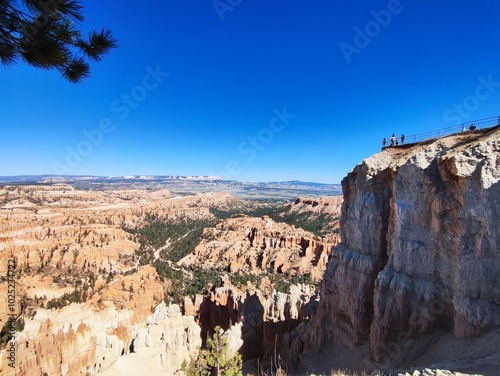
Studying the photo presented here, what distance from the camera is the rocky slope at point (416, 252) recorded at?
10.6 m

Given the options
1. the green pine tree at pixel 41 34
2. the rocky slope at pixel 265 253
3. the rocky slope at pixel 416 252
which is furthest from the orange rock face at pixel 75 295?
the green pine tree at pixel 41 34

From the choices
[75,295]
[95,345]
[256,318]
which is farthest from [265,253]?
[95,345]

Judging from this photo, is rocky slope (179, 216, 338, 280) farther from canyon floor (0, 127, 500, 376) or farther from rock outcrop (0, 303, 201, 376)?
rock outcrop (0, 303, 201, 376)

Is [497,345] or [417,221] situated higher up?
[417,221]

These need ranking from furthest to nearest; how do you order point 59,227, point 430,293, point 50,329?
1. point 59,227
2. point 50,329
3. point 430,293

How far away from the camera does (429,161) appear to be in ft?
42.8

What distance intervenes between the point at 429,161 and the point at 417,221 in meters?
2.70

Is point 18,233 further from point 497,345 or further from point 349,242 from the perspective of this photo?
point 497,345

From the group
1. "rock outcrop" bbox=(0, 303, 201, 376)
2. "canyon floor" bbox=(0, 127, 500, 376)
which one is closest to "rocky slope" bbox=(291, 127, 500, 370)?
"canyon floor" bbox=(0, 127, 500, 376)

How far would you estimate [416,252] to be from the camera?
42.7 ft

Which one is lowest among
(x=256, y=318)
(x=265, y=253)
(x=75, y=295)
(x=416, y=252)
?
(x=75, y=295)

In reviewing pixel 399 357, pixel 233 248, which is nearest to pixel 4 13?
pixel 399 357

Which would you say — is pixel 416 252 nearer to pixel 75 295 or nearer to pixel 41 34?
pixel 41 34

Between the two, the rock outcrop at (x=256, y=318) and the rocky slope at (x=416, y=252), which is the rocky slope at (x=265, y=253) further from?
the rocky slope at (x=416, y=252)
